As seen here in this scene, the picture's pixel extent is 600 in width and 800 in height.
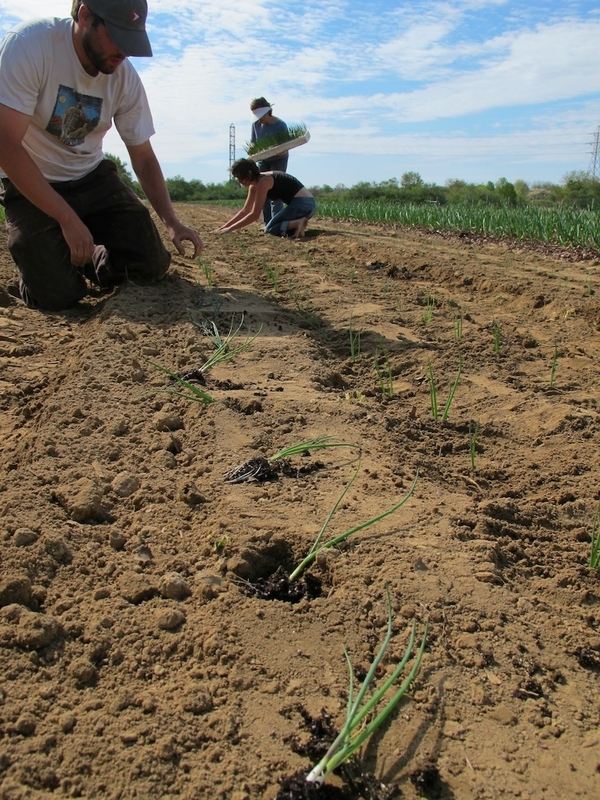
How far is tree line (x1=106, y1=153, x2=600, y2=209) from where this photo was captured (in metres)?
25.0

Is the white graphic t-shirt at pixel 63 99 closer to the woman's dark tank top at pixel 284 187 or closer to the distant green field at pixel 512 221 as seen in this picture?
the woman's dark tank top at pixel 284 187

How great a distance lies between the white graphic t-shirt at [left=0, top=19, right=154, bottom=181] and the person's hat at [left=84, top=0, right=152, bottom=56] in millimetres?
362

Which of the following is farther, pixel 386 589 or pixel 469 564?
pixel 469 564

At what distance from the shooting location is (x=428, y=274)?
214 inches

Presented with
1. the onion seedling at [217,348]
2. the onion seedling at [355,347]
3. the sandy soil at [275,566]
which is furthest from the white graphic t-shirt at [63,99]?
the onion seedling at [355,347]

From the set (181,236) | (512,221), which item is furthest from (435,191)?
(181,236)

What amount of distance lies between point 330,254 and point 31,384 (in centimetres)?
422

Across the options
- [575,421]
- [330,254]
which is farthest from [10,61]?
[330,254]

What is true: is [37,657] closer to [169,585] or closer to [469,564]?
[169,585]

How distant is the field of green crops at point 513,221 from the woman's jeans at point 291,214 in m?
2.81

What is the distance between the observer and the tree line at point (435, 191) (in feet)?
82.1

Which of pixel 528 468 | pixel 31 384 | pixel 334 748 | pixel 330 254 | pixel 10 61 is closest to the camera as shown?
pixel 334 748

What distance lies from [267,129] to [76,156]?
198 inches

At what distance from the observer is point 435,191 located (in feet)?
94.3
